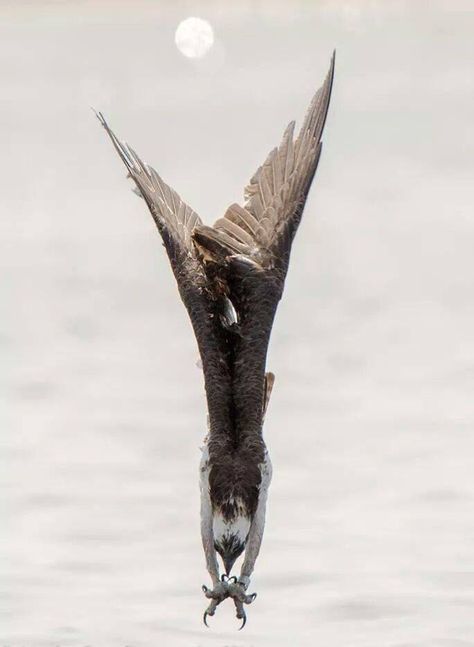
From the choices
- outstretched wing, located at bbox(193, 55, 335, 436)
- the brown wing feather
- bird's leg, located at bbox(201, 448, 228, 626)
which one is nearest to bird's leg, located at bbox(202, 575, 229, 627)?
bird's leg, located at bbox(201, 448, 228, 626)

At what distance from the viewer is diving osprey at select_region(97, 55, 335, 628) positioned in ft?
56.5

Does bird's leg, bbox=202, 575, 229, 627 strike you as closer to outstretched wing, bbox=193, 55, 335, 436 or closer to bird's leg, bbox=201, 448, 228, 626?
bird's leg, bbox=201, 448, 228, 626

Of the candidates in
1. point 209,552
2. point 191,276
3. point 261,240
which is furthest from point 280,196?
point 209,552

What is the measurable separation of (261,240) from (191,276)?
1281 millimetres

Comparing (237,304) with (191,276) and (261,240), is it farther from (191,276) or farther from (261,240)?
(261,240)

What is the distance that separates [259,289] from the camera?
63.8ft

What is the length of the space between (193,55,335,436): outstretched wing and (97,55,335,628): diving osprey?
1 cm

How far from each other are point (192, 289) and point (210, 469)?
255 centimetres

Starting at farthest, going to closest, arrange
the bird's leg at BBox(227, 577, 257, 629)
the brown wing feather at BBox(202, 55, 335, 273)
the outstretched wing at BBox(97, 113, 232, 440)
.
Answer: the brown wing feather at BBox(202, 55, 335, 273) → the outstretched wing at BBox(97, 113, 232, 440) → the bird's leg at BBox(227, 577, 257, 629)

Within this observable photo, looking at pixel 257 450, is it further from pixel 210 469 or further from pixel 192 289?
pixel 192 289

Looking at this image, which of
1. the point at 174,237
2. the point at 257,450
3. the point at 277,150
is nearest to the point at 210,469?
the point at 257,450

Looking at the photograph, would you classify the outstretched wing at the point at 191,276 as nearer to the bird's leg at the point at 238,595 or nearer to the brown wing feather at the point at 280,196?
the brown wing feather at the point at 280,196

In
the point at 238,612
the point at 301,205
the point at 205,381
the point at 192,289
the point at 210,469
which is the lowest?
the point at 238,612

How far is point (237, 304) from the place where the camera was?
1938 centimetres
